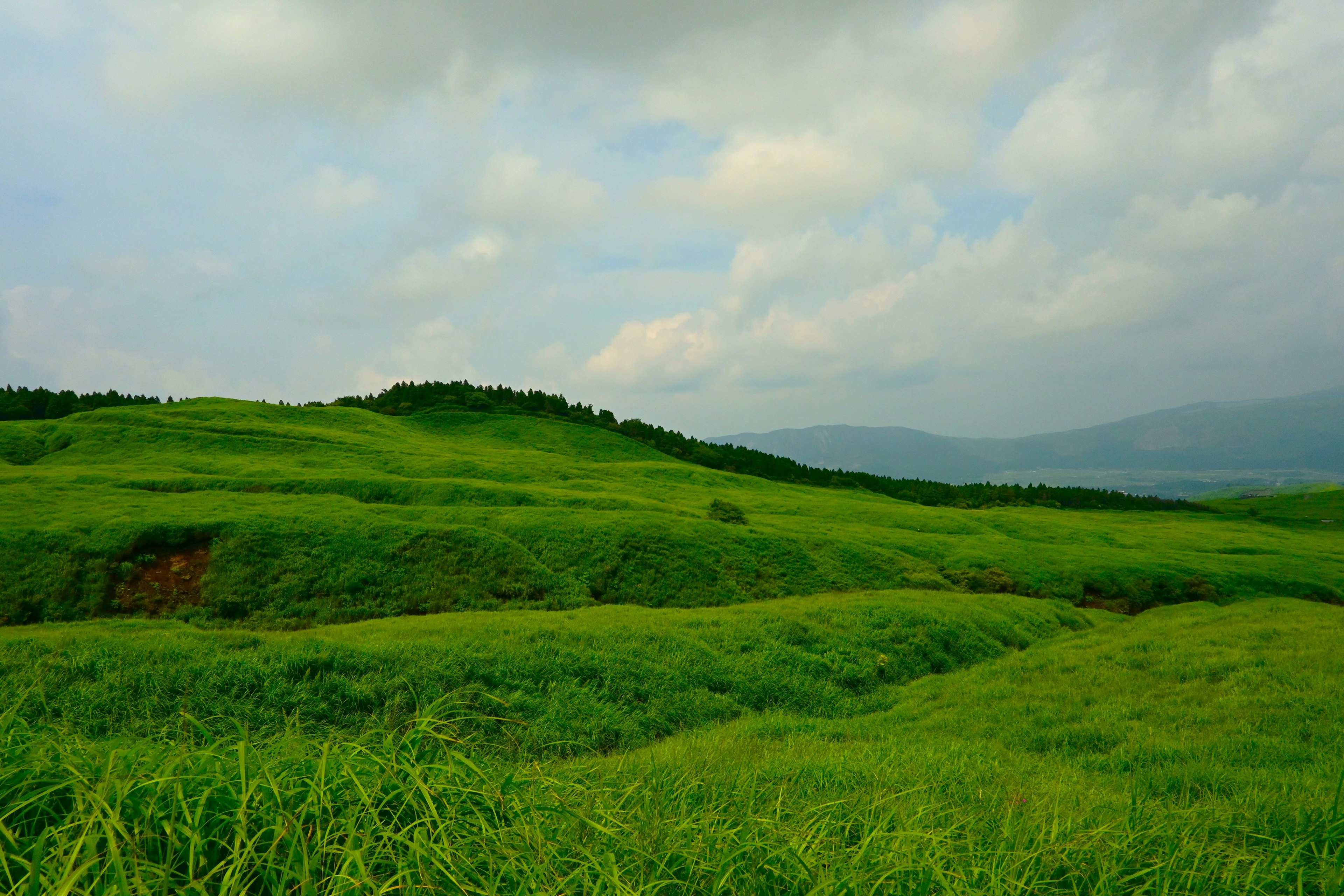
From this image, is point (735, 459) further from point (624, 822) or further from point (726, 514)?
point (624, 822)

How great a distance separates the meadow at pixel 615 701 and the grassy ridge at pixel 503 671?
85mm

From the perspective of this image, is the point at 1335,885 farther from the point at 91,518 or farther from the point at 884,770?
the point at 91,518

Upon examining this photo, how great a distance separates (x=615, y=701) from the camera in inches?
583

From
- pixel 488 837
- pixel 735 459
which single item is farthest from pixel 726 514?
pixel 735 459

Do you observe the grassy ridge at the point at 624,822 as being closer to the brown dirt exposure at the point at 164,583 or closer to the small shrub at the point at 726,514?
the brown dirt exposure at the point at 164,583

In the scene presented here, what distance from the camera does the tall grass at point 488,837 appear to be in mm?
3898

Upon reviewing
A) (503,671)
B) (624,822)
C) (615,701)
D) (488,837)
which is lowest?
(615,701)

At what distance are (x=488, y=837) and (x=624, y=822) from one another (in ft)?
3.87

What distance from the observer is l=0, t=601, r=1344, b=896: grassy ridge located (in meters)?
3.98

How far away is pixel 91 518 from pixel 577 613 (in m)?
19.9

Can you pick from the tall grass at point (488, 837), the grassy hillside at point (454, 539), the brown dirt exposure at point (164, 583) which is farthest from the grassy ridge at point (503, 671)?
the grassy hillside at point (454, 539)

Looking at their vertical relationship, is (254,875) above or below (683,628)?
above

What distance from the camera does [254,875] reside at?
13.1 feet

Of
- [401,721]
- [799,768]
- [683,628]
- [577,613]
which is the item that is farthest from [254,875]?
[577,613]
